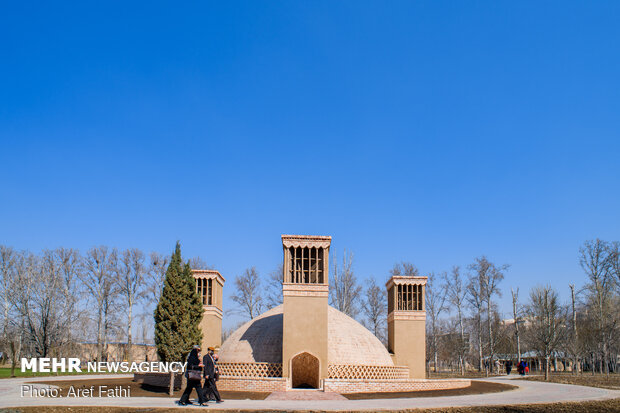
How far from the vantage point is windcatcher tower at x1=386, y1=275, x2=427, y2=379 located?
30.0m

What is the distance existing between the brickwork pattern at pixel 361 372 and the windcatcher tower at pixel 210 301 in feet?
30.8

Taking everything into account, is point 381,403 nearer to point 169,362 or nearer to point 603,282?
point 169,362

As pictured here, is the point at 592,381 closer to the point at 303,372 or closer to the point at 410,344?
the point at 410,344

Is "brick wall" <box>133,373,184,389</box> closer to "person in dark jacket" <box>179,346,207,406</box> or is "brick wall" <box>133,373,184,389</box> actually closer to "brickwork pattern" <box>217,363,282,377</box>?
"brickwork pattern" <box>217,363,282,377</box>

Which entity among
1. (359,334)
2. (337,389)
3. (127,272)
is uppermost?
(127,272)

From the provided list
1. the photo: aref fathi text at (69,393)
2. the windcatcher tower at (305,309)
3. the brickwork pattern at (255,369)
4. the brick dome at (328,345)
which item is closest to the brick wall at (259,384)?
the windcatcher tower at (305,309)

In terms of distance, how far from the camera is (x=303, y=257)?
80.7 feet

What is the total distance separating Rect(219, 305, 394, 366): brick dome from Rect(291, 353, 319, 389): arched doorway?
0.87 m

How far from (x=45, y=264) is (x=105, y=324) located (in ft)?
25.4

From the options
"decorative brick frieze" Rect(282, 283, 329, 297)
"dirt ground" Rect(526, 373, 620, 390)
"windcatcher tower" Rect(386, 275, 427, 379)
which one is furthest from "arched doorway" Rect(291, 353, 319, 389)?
"dirt ground" Rect(526, 373, 620, 390)

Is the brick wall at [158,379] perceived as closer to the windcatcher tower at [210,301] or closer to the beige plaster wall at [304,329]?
the windcatcher tower at [210,301]

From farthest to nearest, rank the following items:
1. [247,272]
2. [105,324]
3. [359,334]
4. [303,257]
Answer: [247,272], [105,324], [359,334], [303,257]

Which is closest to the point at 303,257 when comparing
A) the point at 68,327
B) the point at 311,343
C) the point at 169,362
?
the point at 311,343

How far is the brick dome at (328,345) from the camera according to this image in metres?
25.1
